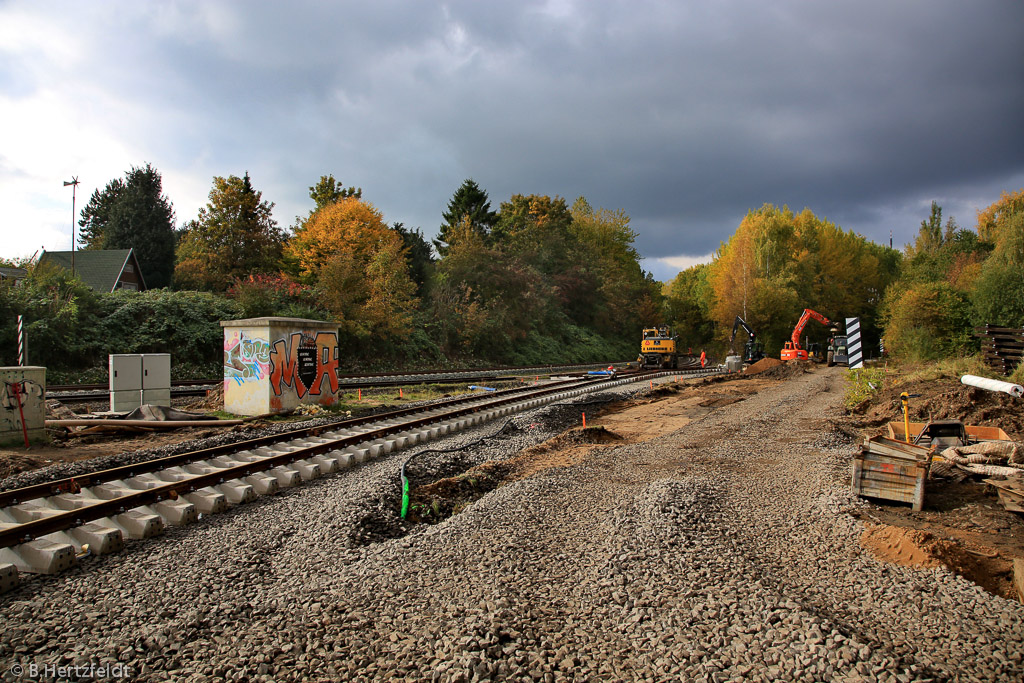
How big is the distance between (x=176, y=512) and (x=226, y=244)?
31906 millimetres

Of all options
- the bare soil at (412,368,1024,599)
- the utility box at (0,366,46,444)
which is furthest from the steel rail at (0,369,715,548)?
the utility box at (0,366,46,444)

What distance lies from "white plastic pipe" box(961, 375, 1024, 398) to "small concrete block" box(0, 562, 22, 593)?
1650 cm

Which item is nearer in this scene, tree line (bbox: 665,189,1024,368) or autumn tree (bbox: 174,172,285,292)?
tree line (bbox: 665,189,1024,368)

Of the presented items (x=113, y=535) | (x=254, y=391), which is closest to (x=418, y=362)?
(x=254, y=391)

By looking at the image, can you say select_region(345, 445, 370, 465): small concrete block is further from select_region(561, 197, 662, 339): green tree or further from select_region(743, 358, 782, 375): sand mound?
select_region(561, 197, 662, 339): green tree

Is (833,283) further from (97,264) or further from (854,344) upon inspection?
(97,264)

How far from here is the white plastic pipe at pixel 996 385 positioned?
1198 centimetres

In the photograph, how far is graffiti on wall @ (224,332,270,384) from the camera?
13.9m

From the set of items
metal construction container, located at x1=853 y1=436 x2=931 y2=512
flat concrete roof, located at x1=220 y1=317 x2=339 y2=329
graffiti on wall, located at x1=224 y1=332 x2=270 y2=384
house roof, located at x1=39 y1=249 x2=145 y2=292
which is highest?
house roof, located at x1=39 y1=249 x2=145 y2=292

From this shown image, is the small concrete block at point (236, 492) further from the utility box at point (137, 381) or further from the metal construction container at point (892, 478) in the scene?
the utility box at point (137, 381)

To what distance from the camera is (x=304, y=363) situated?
1491 centimetres

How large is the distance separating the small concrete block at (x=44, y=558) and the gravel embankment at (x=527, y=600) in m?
0.17

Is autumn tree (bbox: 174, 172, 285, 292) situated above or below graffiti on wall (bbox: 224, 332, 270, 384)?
above

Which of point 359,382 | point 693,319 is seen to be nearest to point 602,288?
point 693,319
